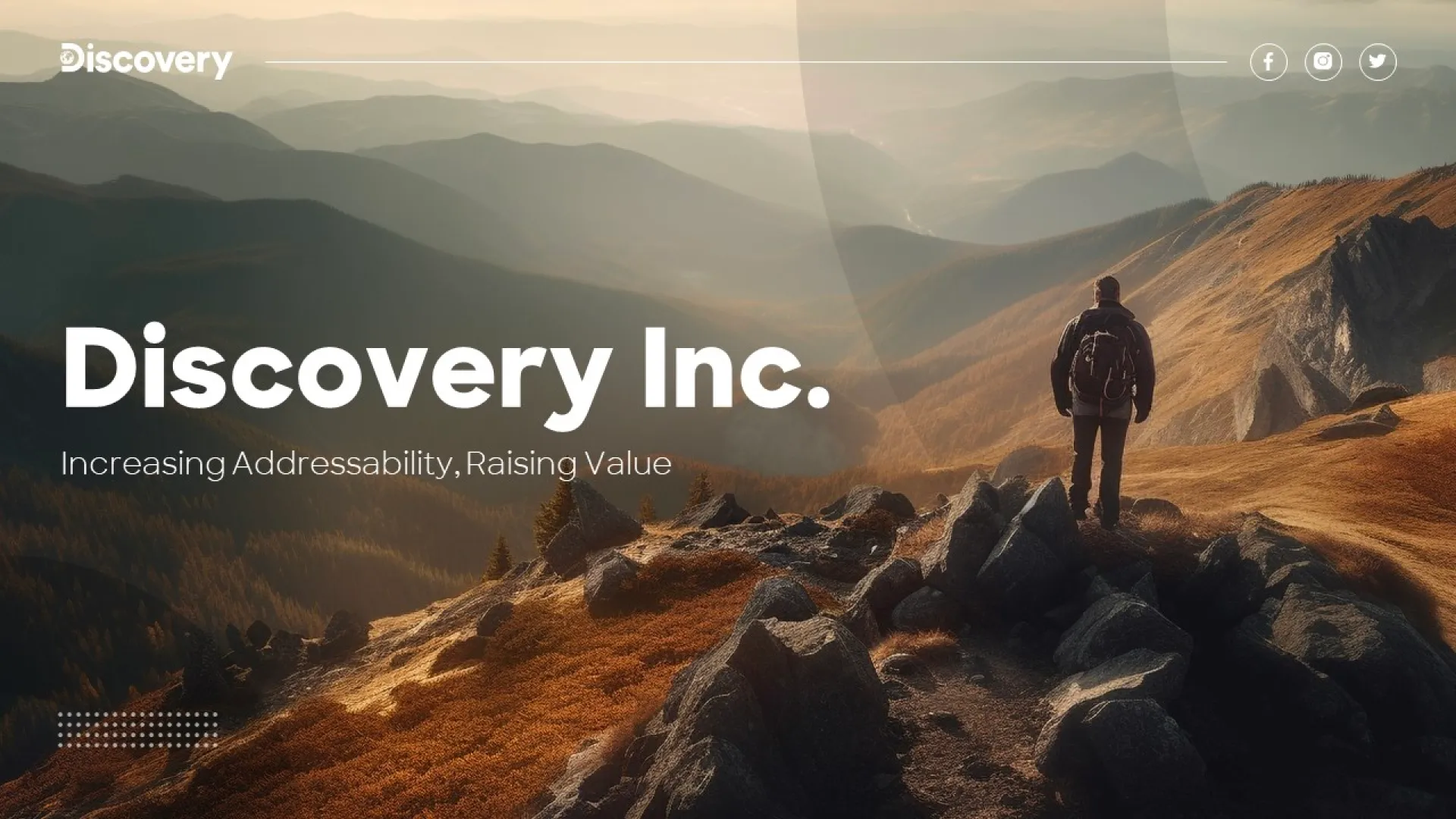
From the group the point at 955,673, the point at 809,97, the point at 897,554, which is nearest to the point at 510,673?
the point at 897,554

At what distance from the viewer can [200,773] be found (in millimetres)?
28047

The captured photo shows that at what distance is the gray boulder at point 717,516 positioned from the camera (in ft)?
126

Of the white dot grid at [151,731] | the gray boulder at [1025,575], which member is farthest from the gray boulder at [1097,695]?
the white dot grid at [151,731]

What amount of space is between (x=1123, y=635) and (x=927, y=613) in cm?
469

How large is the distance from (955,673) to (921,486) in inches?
2393

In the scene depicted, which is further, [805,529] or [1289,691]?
[805,529]

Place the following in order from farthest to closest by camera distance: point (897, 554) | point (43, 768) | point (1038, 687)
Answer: point (43, 768)
point (897, 554)
point (1038, 687)

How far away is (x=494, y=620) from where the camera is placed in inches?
Result: 1305

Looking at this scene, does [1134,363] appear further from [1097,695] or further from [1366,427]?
[1366,427]

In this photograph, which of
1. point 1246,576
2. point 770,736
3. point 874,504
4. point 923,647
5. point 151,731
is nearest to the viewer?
point 770,736

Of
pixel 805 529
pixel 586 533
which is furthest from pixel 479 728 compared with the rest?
pixel 586 533

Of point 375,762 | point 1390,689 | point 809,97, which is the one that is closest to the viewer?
point 1390,689

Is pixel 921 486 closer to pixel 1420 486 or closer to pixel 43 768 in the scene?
pixel 1420 486

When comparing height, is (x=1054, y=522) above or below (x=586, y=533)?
above
